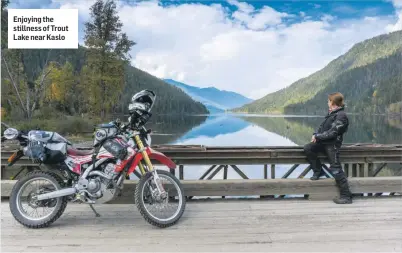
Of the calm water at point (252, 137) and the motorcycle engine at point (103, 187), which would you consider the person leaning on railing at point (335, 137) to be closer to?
the motorcycle engine at point (103, 187)

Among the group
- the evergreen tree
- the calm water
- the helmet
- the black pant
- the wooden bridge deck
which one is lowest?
the calm water

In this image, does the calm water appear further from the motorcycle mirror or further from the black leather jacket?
the motorcycle mirror

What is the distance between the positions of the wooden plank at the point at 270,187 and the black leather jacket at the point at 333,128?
0.64 m

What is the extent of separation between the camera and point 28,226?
3.81 metres

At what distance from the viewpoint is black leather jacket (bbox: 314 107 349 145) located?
4668 millimetres

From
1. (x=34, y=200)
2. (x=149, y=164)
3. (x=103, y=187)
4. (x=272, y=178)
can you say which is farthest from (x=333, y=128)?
(x=34, y=200)

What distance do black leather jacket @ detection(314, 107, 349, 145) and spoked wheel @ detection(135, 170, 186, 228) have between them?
2.28 m

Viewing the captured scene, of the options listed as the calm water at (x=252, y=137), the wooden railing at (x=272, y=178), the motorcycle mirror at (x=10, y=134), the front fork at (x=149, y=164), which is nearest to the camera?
the motorcycle mirror at (x=10, y=134)

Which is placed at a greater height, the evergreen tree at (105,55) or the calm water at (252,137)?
the evergreen tree at (105,55)

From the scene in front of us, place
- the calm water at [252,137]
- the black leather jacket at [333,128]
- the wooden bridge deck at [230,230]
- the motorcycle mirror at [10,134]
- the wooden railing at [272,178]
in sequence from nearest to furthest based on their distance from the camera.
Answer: the wooden bridge deck at [230,230]
the motorcycle mirror at [10,134]
the black leather jacket at [333,128]
the wooden railing at [272,178]
the calm water at [252,137]

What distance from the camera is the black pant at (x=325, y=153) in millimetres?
4824

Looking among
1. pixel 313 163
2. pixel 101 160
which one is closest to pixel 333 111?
pixel 313 163

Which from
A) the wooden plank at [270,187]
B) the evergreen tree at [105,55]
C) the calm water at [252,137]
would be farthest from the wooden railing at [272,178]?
the evergreen tree at [105,55]

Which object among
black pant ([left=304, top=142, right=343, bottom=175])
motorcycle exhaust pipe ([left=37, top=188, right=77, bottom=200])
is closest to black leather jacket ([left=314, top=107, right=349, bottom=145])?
black pant ([left=304, top=142, right=343, bottom=175])
